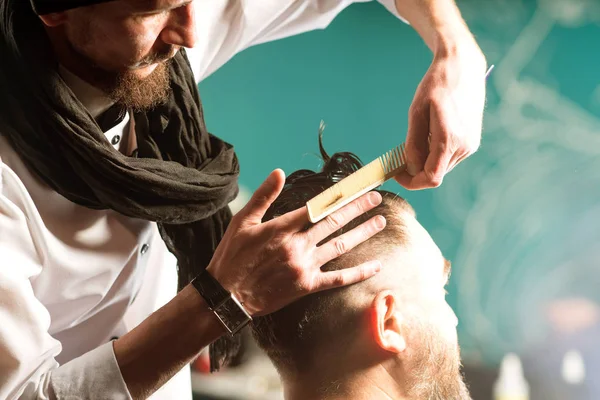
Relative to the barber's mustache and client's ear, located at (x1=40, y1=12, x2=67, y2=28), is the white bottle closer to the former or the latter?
the barber's mustache

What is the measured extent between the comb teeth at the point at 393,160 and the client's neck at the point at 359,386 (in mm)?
411

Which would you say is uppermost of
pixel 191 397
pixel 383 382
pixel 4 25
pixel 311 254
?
pixel 4 25

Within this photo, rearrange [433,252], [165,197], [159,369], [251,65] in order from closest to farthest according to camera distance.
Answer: [159,369]
[165,197]
[433,252]
[251,65]

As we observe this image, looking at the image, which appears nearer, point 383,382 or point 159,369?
point 159,369

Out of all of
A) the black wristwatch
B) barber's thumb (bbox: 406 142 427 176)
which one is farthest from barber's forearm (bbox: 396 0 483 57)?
the black wristwatch

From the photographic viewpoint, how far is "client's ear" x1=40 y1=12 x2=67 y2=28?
110 centimetres

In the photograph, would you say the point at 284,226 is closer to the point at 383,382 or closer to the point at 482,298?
the point at 383,382

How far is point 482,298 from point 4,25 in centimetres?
115

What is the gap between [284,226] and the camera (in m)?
1.10

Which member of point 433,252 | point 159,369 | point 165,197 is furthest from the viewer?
point 433,252

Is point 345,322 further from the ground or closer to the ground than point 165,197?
closer to the ground

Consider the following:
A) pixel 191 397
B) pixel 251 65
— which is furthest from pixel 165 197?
pixel 191 397

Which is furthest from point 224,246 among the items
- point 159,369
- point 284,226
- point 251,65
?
point 251,65

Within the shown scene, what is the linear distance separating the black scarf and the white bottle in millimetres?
731
